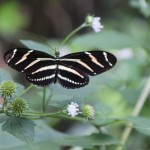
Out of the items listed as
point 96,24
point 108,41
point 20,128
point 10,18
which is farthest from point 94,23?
point 10,18

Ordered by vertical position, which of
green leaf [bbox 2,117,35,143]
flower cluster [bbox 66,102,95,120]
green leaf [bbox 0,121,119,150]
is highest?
flower cluster [bbox 66,102,95,120]

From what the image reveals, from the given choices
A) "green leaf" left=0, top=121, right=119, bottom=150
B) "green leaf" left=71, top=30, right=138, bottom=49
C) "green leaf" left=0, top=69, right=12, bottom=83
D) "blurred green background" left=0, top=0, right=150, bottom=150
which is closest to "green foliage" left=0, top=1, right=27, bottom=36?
"blurred green background" left=0, top=0, right=150, bottom=150

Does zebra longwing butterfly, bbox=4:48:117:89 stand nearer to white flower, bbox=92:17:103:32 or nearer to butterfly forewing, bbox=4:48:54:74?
butterfly forewing, bbox=4:48:54:74

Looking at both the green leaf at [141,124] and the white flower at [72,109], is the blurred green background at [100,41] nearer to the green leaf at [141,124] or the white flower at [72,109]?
the white flower at [72,109]

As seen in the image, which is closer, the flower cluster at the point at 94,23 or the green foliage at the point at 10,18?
the flower cluster at the point at 94,23

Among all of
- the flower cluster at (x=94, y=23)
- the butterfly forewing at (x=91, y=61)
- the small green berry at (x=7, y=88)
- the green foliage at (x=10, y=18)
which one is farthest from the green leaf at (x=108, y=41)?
the green foliage at (x=10, y=18)

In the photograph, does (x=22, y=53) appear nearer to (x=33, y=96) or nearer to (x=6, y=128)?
(x=6, y=128)
